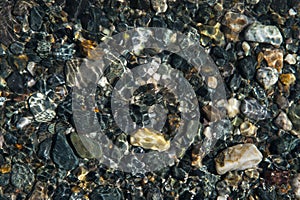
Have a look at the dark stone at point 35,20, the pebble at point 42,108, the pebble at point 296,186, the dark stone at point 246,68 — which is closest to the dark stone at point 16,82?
the pebble at point 42,108

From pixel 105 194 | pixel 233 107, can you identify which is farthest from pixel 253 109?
pixel 105 194

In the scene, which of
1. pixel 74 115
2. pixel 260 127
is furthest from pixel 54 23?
pixel 260 127

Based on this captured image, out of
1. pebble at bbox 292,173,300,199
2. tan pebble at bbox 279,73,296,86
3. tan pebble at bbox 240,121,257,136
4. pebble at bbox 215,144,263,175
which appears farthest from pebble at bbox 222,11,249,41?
pebble at bbox 292,173,300,199

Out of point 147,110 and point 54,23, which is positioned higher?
point 54,23

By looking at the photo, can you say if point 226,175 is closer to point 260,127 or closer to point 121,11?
point 260,127

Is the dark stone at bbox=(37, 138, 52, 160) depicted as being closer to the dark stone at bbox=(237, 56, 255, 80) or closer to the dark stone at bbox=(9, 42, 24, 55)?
the dark stone at bbox=(9, 42, 24, 55)

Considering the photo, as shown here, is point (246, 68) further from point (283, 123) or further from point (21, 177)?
point (21, 177)

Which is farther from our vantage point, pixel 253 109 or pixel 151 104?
pixel 253 109
